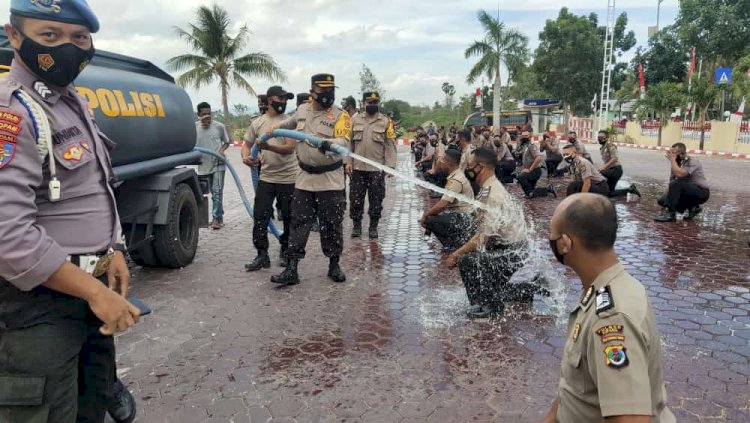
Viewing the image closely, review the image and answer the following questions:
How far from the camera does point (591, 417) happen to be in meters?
1.64

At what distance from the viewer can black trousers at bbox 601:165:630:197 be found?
10.3m

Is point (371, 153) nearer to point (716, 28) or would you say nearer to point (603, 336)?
point (603, 336)

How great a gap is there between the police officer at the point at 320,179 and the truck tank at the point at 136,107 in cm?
130

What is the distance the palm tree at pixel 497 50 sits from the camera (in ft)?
97.5

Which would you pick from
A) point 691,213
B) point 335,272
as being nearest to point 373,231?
point 335,272

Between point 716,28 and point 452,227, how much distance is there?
31.4 meters

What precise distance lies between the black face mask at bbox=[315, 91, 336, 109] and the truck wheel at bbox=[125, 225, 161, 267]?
7.05 feet

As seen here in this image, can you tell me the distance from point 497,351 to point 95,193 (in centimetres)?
277

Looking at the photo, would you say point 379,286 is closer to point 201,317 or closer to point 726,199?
point 201,317

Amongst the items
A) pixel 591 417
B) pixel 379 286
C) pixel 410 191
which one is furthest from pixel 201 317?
pixel 410 191

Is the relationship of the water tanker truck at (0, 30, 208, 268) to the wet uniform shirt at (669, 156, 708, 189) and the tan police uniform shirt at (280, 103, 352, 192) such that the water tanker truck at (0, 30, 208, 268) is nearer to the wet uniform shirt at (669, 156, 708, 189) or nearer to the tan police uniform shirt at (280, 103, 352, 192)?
the tan police uniform shirt at (280, 103, 352, 192)

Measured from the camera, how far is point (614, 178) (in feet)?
34.0

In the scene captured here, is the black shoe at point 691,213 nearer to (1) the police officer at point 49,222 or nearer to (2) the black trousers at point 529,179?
(2) the black trousers at point 529,179

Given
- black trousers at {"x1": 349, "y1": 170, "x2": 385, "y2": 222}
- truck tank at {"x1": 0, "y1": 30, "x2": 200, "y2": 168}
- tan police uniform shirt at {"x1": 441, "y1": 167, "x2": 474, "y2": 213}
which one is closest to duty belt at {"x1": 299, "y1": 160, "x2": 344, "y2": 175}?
tan police uniform shirt at {"x1": 441, "y1": 167, "x2": 474, "y2": 213}
